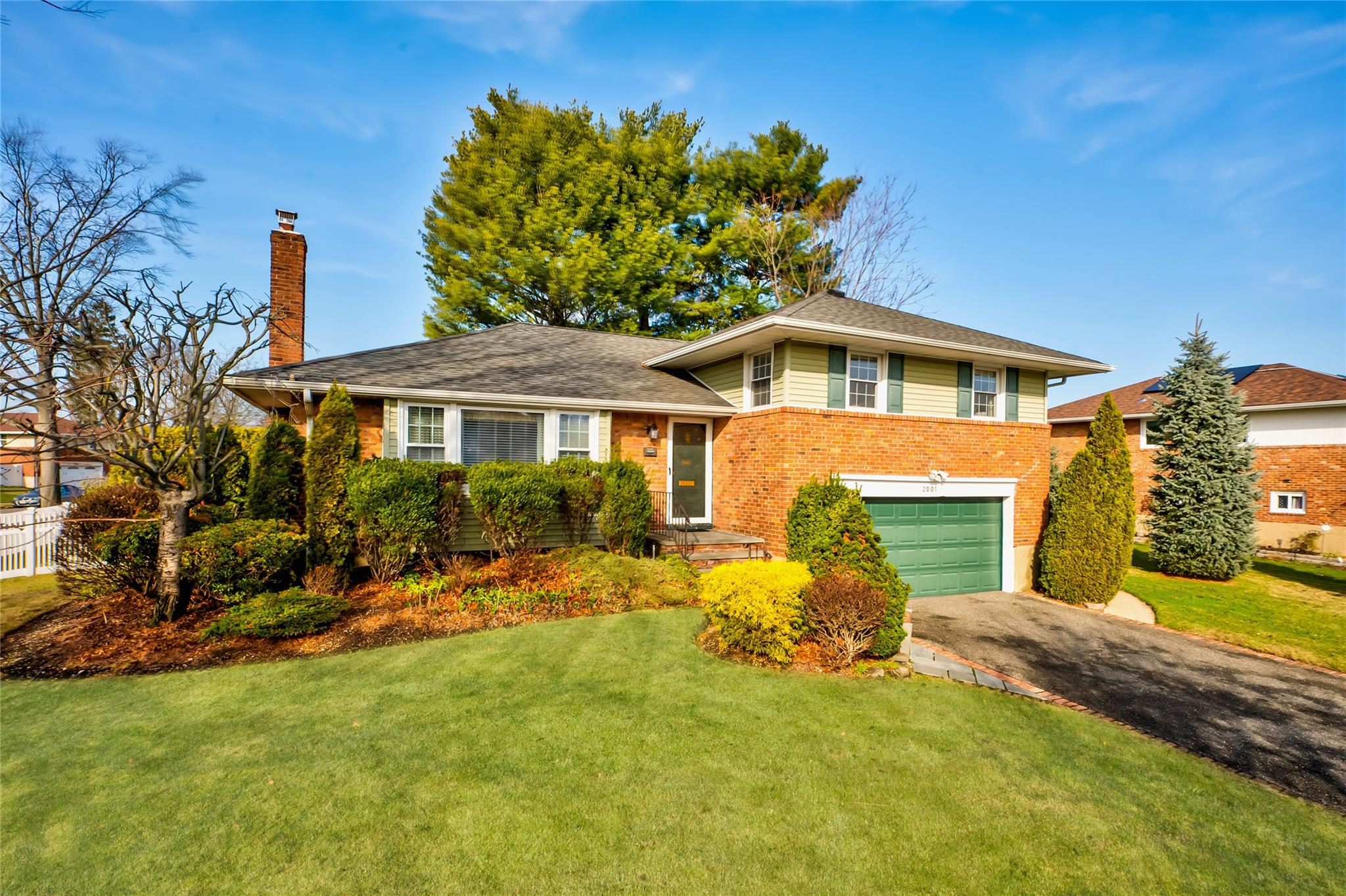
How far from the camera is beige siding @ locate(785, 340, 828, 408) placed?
9.70 metres

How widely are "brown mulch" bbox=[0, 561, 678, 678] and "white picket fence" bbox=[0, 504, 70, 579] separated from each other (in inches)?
122

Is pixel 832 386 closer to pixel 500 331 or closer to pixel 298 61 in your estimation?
pixel 500 331

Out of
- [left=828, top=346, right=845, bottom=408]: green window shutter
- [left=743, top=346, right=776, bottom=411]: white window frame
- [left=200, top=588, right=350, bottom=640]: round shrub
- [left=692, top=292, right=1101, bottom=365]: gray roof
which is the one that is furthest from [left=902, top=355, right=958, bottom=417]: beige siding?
[left=200, top=588, right=350, bottom=640]: round shrub

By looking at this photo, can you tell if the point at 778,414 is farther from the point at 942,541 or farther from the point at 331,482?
the point at 331,482

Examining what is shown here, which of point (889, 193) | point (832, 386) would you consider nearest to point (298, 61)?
point (832, 386)

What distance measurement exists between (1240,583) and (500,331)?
18034 mm

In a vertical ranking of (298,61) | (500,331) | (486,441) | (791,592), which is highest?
(298,61)

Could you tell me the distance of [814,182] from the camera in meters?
23.7

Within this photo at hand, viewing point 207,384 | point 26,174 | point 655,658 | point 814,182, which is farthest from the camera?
point 814,182

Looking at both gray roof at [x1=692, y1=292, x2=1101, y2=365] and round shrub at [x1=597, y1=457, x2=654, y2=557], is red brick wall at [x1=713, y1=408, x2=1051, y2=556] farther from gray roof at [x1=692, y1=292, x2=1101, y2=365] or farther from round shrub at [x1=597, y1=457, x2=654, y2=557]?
round shrub at [x1=597, y1=457, x2=654, y2=557]

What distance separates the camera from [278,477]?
829 cm

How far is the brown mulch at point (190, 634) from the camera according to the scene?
19.1ft

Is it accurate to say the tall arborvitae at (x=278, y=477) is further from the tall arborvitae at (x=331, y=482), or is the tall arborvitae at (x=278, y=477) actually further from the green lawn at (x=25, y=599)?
the green lawn at (x=25, y=599)

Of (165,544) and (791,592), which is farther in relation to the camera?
(165,544)
